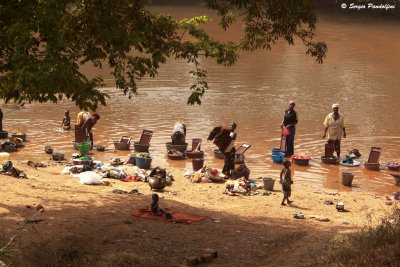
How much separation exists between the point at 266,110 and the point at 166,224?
46.0 feet

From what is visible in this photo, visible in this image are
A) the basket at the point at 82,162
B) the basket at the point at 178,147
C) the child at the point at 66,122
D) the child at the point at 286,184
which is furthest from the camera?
the child at the point at 66,122

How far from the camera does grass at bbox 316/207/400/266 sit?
9.23 meters

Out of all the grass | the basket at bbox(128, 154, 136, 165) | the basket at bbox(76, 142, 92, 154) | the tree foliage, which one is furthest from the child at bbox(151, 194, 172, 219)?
the basket at bbox(76, 142, 92, 154)

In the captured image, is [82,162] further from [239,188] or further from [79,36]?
[79,36]

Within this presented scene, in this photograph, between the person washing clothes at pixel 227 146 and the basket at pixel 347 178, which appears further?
the person washing clothes at pixel 227 146

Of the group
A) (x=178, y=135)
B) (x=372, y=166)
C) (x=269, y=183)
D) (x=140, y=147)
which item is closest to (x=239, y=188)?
(x=269, y=183)

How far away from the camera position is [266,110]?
85.4 ft

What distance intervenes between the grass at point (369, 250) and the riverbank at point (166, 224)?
55cm

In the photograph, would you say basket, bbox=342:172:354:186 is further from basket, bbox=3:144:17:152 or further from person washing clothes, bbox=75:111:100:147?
basket, bbox=3:144:17:152

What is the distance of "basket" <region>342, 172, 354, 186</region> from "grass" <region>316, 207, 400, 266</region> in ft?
21.6

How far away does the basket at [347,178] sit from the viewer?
1679 centimetres

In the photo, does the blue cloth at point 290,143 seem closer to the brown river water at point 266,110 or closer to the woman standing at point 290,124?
the woman standing at point 290,124

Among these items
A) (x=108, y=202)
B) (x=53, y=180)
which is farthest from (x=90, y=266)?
(x=53, y=180)

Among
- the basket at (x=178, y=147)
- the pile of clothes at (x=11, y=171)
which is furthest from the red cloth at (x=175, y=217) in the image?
the basket at (x=178, y=147)
